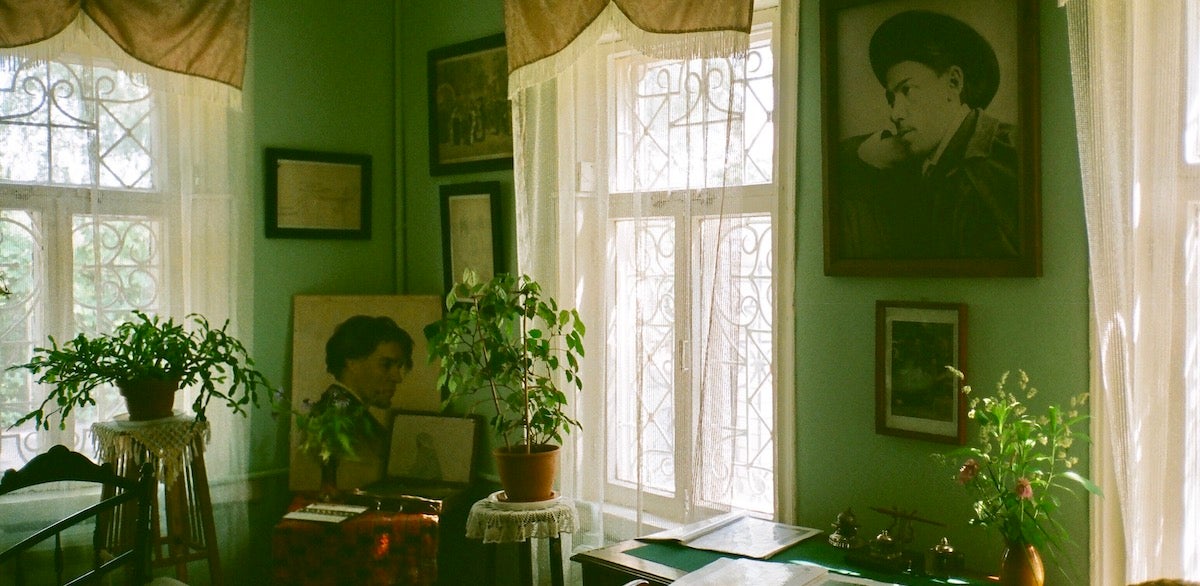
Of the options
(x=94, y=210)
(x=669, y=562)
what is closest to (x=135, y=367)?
(x=94, y=210)

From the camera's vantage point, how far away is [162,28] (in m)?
3.62

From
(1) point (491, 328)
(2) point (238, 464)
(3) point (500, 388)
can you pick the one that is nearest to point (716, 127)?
(1) point (491, 328)

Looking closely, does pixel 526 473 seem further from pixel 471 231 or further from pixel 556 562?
pixel 471 231

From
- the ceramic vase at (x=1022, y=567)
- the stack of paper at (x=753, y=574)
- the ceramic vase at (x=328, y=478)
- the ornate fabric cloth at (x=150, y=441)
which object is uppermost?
the ornate fabric cloth at (x=150, y=441)

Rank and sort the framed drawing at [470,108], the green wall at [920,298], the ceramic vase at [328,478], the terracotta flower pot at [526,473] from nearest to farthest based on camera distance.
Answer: the green wall at [920,298] → the terracotta flower pot at [526,473] → the ceramic vase at [328,478] → the framed drawing at [470,108]

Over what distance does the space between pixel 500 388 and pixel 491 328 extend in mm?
841

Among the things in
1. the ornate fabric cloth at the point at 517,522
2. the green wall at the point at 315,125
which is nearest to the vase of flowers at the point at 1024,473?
the ornate fabric cloth at the point at 517,522

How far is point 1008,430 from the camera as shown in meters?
2.39

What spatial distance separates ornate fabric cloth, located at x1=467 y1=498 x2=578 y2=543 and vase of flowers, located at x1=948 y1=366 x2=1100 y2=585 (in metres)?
1.21

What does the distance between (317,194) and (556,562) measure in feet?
6.56

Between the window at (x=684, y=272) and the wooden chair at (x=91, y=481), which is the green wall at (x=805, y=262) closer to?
the window at (x=684, y=272)

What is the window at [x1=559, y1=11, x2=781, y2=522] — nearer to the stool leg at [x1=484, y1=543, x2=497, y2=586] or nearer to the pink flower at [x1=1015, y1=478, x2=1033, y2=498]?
the stool leg at [x1=484, y1=543, x2=497, y2=586]

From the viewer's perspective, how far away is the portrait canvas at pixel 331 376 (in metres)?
4.08

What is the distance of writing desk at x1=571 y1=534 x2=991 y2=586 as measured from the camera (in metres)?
2.48
